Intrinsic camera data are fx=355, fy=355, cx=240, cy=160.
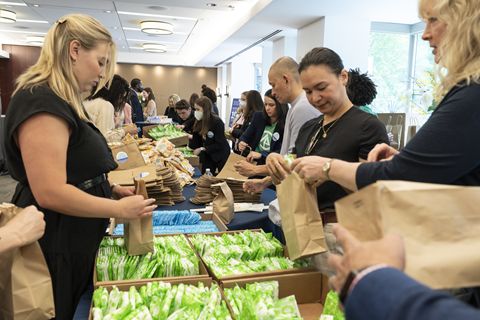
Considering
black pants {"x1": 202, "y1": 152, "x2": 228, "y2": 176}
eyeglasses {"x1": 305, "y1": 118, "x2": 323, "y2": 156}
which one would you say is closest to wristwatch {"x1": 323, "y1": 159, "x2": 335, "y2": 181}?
eyeglasses {"x1": 305, "y1": 118, "x2": 323, "y2": 156}

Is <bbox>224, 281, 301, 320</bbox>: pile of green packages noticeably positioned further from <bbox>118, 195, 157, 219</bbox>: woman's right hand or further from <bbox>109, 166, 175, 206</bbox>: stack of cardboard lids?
<bbox>109, 166, 175, 206</bbox>: stack of cardboard lids

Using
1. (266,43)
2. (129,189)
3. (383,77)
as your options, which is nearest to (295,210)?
(129,189)

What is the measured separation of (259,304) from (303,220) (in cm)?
39

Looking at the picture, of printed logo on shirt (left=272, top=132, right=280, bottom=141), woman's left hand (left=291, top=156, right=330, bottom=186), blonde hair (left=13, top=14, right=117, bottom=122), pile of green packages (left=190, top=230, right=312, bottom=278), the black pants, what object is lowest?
the black pants

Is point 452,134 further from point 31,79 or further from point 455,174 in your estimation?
point 31,79

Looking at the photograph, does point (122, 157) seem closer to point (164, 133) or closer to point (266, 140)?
point (266, 140)

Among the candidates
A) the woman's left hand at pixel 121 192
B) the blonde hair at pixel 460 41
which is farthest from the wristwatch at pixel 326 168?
the woman's left hand at pixel 121 192

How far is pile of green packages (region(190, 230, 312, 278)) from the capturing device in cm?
143

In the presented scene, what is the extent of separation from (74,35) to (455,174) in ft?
4.06

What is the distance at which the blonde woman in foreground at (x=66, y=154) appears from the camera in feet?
3.56

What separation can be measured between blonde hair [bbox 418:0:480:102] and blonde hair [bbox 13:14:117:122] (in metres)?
1.09

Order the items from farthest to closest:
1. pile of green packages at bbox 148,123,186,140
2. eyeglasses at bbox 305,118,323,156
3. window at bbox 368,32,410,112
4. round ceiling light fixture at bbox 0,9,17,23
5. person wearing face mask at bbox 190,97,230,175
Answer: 1. round ceiling light fixture at bbox 0,9,17,23
2. window at bbox 368,32,410,112
3. person wearing face mask at bbox 190,97,230,175
4. pile of green packages at bbox 148,123,186,140
5. eyeglasses at bbox 305,118,323,156

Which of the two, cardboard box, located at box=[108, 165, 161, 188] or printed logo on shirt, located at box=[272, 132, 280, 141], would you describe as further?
printed logo on shirt, located at box=[272, 132, 280, 141]

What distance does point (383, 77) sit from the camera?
7.91 meters
